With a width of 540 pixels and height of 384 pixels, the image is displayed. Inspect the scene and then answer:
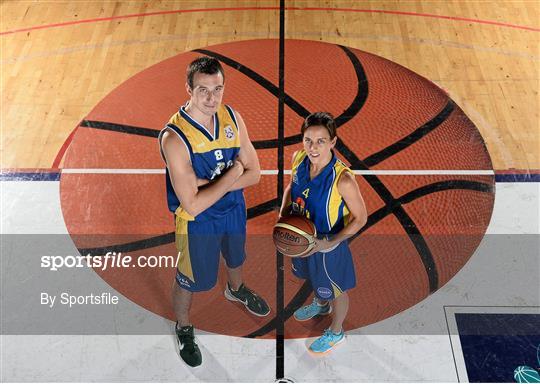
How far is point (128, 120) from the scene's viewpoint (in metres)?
6.00

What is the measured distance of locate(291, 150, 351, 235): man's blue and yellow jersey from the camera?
12.3ft

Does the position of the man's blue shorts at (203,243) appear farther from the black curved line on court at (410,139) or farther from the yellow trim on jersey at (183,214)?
the black curved line on court at (410,139)

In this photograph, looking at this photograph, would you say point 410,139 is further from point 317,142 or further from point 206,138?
point 206,138

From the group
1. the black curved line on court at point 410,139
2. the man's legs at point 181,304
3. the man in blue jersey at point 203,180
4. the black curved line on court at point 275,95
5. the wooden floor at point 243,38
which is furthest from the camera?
the wooden floor at point 243,38

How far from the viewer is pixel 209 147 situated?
382 centimetres

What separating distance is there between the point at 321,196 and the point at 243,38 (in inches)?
140

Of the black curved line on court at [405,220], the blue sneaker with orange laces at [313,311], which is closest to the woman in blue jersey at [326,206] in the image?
the blue sneaker with orange laces at [313,311]

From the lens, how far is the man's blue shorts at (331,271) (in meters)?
3.98

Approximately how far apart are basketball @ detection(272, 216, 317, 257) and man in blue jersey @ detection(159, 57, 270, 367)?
0.31 m

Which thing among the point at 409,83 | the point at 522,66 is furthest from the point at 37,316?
the point at 522,66

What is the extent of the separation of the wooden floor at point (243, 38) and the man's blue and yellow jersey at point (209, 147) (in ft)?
7.73

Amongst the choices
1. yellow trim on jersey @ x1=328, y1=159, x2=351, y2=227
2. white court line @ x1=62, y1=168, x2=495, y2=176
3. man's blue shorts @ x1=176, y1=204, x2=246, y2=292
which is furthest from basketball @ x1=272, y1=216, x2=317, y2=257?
white court line @ x1=62, y1=168, x2=495, y2=176

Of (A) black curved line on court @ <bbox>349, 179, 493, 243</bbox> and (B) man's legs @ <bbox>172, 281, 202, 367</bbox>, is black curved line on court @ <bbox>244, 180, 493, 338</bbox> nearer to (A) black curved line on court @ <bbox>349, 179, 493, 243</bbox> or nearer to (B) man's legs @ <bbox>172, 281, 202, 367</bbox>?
(A) black curved line on court @ <bbox>349, 179, 493, 243</bbox>

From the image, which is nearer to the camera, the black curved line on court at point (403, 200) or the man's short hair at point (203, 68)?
the man's short hair at point (203, 68)
